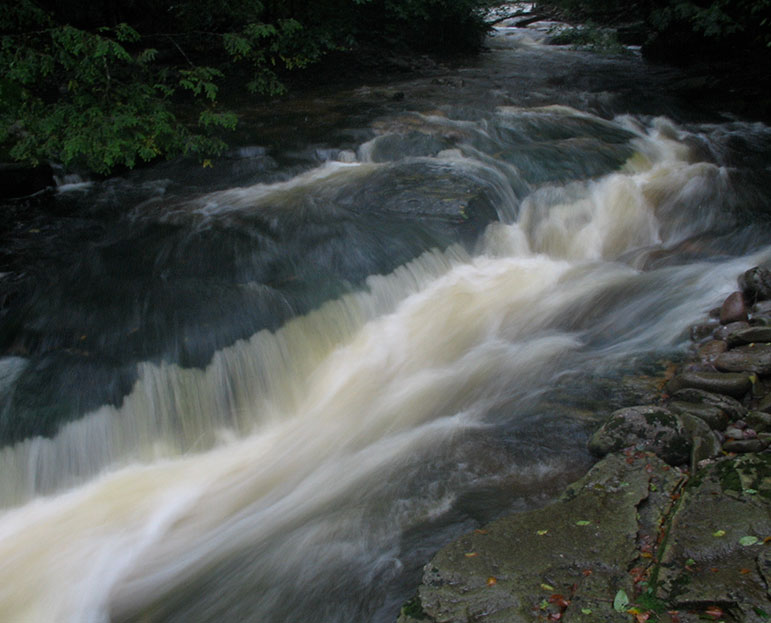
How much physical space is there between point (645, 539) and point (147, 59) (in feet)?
23.7

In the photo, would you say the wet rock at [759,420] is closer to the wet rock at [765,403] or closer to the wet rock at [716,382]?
the wet rock at [765,403]

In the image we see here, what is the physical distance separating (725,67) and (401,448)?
40.9 feet

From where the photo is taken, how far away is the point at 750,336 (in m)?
5.36

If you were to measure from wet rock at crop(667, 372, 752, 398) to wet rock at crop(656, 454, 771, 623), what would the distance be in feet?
3.47

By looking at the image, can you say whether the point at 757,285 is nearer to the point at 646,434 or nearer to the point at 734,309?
the point at 734,309

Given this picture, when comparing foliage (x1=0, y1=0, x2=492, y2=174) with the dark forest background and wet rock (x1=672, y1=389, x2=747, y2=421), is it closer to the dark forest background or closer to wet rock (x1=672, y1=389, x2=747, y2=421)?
the dark forest background

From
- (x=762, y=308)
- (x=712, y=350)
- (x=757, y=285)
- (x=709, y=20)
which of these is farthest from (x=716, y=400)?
(x=709, y=20)

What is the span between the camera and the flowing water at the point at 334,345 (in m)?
4.33

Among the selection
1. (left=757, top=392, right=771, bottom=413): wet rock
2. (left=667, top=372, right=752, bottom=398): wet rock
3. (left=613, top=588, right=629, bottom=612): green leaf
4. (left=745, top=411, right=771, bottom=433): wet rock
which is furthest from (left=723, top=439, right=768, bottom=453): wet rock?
(left=613, top=588, right=629, bottom=612): green leaf

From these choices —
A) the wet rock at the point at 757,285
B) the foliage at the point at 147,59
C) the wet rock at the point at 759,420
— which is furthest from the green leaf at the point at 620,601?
the foliage at the point at 147,59

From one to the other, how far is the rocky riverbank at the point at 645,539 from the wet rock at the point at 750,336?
0.67 metres

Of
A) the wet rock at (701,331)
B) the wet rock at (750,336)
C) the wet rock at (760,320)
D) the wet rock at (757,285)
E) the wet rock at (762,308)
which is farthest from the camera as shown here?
the wet rock at (757,285)

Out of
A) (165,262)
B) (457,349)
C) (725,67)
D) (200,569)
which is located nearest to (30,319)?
(165,262)

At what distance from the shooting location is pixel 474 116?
10930 millimetres
